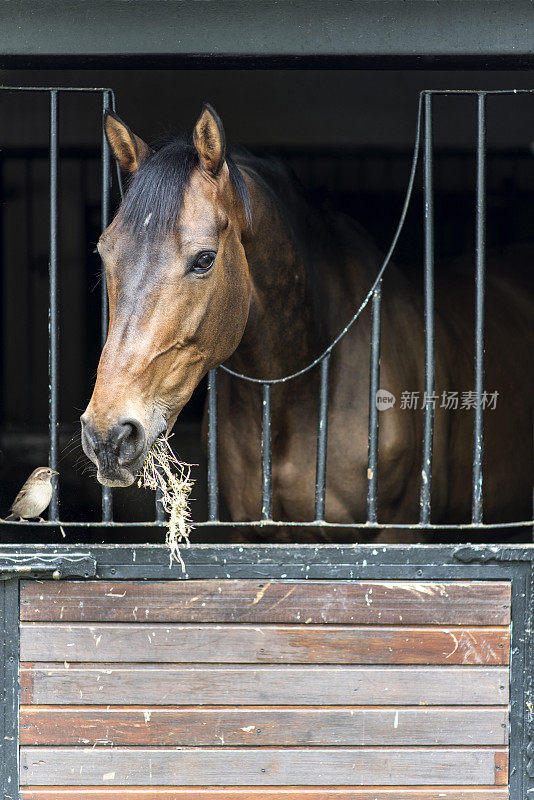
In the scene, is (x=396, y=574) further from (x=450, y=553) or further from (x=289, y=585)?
→ (x=289, y=585)

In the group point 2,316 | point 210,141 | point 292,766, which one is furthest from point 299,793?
point 2,316

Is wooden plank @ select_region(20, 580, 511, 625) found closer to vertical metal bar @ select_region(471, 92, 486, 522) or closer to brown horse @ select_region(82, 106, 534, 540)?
vertical metal bar @ select_region(471, 92, 486, 522)

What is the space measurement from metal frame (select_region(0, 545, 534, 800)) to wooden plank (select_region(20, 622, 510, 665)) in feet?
0.25

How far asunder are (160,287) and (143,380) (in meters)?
0.22

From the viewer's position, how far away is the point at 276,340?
2.42m

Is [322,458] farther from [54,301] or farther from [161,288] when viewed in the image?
[54,301]

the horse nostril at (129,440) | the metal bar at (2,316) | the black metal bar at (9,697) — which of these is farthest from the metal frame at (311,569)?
the metal bar at (2,316)

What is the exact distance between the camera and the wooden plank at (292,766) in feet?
6.88

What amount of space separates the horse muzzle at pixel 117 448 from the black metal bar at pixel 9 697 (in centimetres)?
57

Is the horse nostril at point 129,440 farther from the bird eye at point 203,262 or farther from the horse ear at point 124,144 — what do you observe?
the horse ear at point 124,144

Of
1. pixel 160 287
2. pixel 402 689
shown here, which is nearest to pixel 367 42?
pixel 160 287

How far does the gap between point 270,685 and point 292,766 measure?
0.70 feet

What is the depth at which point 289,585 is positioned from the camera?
2.11 metres

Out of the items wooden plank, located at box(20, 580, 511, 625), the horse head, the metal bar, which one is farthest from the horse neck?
the metal bar
